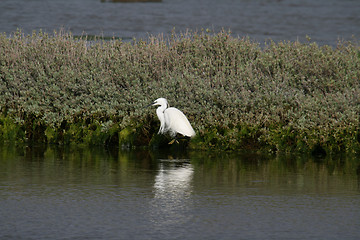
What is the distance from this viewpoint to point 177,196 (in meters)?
9.62

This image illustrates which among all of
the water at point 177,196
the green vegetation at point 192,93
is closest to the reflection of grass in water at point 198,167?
the water at point 177,196

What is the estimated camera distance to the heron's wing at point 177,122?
13648mm

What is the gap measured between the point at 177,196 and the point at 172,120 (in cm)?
413

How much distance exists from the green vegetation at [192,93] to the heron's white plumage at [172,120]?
420 mm

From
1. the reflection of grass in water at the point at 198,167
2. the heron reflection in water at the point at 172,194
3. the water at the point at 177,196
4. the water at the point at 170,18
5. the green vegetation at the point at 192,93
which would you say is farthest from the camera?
the water at the point at 170,18

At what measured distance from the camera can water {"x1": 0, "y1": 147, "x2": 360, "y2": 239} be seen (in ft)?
26.1

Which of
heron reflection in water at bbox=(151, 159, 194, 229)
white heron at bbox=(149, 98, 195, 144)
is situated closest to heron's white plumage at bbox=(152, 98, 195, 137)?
white heron at bbox=(149, 98, 195, 144)

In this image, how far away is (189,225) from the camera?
26.7 ft

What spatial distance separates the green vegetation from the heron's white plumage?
1.38 feet

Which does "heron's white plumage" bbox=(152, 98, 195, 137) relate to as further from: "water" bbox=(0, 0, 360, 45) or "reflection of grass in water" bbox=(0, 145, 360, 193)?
"water" bbox=(0, 0, 360, 45)

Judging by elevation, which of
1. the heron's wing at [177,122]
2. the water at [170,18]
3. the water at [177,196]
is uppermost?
the water at [170,18]

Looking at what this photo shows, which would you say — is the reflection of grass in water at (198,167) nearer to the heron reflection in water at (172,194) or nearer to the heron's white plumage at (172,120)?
the heron reflection in water at (172,194)

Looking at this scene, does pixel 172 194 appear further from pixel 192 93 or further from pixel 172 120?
pixel 192 93

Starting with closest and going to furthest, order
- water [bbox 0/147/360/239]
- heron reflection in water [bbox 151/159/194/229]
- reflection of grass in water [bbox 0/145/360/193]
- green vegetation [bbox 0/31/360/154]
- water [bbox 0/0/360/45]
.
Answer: water [bbox 0/147/360/239] < heron reflection in water [bbox 151/159/194/229] < reflection of grass in water [bbox 0/145/360/193] < green vegetation [bbox 0/31/360/154] < water [bbox 0/0/360/45]
